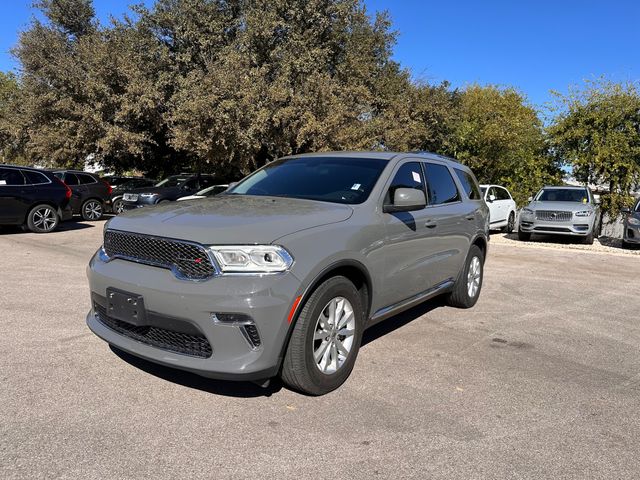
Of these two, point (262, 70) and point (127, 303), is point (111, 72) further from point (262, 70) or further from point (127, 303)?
point (127, 303)

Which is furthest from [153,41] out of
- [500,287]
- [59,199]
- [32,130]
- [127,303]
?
[127,303]

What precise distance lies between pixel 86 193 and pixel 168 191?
8.15 ft

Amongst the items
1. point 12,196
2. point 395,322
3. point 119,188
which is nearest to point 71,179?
point 119,188

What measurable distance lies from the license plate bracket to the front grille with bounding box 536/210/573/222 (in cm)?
1321

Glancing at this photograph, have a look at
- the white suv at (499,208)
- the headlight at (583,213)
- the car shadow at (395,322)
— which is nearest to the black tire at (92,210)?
the white suv at (499,208)

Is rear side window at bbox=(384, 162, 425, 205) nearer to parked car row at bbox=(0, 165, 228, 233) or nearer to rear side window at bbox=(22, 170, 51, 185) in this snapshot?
parked car row at bbox=(0, 165, 228, 233)

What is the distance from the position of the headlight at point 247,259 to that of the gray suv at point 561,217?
1283cm

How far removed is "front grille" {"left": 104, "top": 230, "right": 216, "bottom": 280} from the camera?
319 cm

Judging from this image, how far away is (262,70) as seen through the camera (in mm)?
17172

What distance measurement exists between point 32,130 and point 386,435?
74.7 ft

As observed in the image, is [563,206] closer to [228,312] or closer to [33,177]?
[228,312]

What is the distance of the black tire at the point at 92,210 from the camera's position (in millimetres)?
15898

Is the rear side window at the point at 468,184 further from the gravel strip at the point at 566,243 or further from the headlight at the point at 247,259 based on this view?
the gravel strip at the point at 566,243

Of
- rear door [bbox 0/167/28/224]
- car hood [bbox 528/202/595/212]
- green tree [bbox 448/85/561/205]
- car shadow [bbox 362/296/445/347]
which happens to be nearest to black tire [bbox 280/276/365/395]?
car shadow [bbox 362/296/445/347]
